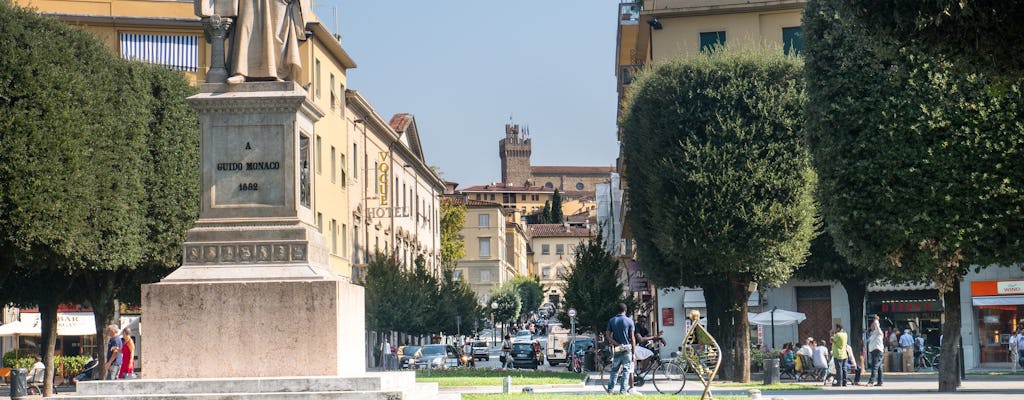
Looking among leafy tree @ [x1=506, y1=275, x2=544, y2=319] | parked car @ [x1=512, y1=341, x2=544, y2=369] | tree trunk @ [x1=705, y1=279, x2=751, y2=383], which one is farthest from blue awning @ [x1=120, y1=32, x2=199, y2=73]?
leafy tree @ [x1=506, y1=275, x2=544, y2=319]

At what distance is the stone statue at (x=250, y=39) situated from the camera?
1460 centimetres

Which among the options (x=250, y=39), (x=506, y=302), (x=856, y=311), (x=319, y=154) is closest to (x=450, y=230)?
(x=506, y=302)

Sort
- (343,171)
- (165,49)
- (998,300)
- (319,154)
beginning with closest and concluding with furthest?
1. (998,300)
2. (165,49)
3. (319,154)
4. (343,171)

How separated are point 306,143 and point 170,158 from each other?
22.0m

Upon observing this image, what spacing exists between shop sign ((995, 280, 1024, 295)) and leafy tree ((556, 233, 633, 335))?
48.5ft

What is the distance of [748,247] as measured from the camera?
3438 cm

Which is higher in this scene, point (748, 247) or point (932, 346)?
point (748, 247)

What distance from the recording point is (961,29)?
1056 centimetres

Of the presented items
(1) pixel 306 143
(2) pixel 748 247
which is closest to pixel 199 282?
(1) pixel 306 143

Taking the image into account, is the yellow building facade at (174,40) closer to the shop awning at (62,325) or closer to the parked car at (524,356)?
the parked car at (524,356)

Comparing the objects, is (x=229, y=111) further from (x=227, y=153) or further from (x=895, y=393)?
(x=895, y=393)

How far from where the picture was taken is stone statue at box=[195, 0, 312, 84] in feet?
47.9

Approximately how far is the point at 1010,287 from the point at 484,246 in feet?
325

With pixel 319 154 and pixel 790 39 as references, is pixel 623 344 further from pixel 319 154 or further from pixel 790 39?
pixel 319 154
